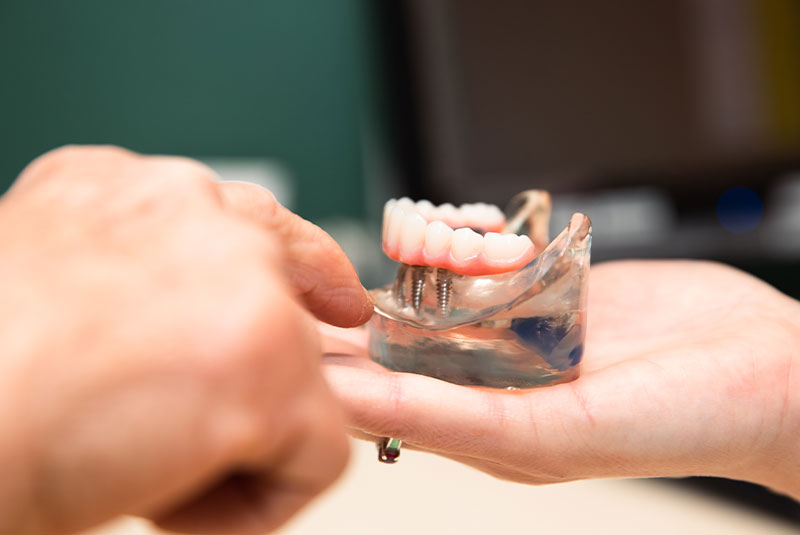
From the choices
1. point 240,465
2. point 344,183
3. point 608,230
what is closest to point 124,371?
point 240,465

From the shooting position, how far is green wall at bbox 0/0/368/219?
2.22m

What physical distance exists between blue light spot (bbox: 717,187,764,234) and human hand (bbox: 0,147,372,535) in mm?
2171

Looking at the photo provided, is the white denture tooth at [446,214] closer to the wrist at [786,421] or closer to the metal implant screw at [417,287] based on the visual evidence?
the metal implant screw at [417,287]

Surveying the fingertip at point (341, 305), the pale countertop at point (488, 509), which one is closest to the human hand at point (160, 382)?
the fingertip at point (341, 305)

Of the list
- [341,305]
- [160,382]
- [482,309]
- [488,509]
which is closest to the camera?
[160,382]

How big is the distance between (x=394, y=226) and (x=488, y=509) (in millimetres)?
583

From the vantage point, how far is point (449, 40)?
8.54 ft

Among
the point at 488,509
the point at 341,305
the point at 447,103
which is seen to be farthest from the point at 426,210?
the point at 447,103

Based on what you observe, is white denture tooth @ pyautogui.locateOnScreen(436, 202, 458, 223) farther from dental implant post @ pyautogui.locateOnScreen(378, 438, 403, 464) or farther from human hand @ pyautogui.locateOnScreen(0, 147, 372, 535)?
human hand @ pyautogui.locateOnScreen(0, 147, 372, 535)

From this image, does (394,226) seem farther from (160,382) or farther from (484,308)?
(160,382)

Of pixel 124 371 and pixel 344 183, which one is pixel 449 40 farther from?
pixel 124 371

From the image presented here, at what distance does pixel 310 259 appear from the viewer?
67 cm

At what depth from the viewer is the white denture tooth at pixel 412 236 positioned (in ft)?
3.13

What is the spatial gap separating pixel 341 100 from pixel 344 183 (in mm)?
328
